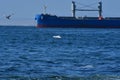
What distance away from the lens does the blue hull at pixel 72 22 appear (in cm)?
18112

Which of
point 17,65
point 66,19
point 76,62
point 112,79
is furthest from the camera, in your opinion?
point 66,19

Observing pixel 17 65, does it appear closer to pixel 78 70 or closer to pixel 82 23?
pixel 78 70

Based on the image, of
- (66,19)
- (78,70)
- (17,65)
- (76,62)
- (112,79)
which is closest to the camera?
(112,79)

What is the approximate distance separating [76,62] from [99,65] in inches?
110

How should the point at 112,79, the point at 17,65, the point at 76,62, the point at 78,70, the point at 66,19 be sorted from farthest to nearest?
the point at 66,19
the point at 76,62
the point at 17,65
the point at 78,70
the point at 112,79

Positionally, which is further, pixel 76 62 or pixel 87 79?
pixel 76 62

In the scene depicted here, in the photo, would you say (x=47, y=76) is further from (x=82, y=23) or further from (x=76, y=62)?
(x=82, y=23)

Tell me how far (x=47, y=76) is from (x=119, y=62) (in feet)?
35.0

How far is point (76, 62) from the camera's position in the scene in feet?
146

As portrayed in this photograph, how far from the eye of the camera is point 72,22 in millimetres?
182625

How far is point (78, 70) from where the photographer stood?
127ft

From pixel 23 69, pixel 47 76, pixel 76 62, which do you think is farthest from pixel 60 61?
pixel 47 76

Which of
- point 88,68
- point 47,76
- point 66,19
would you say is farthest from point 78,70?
point 66,19

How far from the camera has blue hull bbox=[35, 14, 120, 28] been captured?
181 metres
